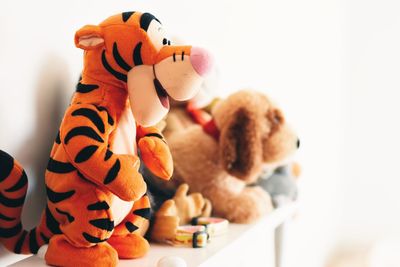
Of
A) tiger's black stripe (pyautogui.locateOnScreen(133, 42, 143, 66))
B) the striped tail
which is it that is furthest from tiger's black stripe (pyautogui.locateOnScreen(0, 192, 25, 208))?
tiger's black stripe (pyautogui.locateOnScreen(133, 42, 143, 66))

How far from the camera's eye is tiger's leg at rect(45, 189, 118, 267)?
569mm

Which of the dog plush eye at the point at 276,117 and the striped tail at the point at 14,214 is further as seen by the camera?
the dog plush eye at the point at 276,117

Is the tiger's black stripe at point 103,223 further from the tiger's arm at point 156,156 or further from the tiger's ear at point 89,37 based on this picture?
the tiger's ear at point 89,37

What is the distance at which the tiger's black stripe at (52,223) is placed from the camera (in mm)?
618

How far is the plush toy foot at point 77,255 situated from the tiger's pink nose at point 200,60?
0.73ft

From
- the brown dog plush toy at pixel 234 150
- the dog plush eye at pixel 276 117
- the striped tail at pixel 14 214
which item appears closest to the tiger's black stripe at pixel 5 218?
the striped tail at pixel 14 214

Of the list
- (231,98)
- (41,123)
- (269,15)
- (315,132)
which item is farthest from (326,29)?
(41,123)

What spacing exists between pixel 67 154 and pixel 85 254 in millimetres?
114

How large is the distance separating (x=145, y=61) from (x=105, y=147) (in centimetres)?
11

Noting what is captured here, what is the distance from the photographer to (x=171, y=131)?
0.96 meters

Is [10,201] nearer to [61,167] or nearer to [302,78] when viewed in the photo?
[61,167]

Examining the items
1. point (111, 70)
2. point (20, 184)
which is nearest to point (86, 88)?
point (111, 70)

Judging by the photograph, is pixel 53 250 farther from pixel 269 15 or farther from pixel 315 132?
pixel 315 132

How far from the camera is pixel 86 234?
567mm
